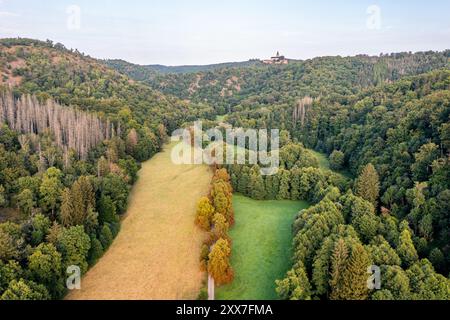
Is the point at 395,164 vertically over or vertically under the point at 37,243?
over

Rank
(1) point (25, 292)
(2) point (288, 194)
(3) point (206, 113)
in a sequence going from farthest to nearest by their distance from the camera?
(3) point (206, 113) < (2) point (288, 194) < (1) point (25, 292)

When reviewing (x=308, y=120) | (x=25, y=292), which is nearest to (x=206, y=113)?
(x=308, y=120)

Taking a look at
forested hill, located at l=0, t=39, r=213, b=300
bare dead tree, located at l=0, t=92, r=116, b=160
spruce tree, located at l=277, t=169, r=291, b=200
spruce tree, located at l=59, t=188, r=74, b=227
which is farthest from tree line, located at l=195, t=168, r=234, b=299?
bare dead tree, located at l=0, t=92, r=116, b=160

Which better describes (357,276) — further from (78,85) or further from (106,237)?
(78,85)

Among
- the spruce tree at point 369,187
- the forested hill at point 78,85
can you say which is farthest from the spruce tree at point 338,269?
the forested hill at point 78,85

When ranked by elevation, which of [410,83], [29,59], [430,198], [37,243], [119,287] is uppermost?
[29,59]

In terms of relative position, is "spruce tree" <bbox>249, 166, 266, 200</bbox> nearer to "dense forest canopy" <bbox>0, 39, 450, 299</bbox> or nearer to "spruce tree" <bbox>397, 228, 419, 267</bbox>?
"dense forest canopy" <bbox>0, 39, 450, 299</bbox>
